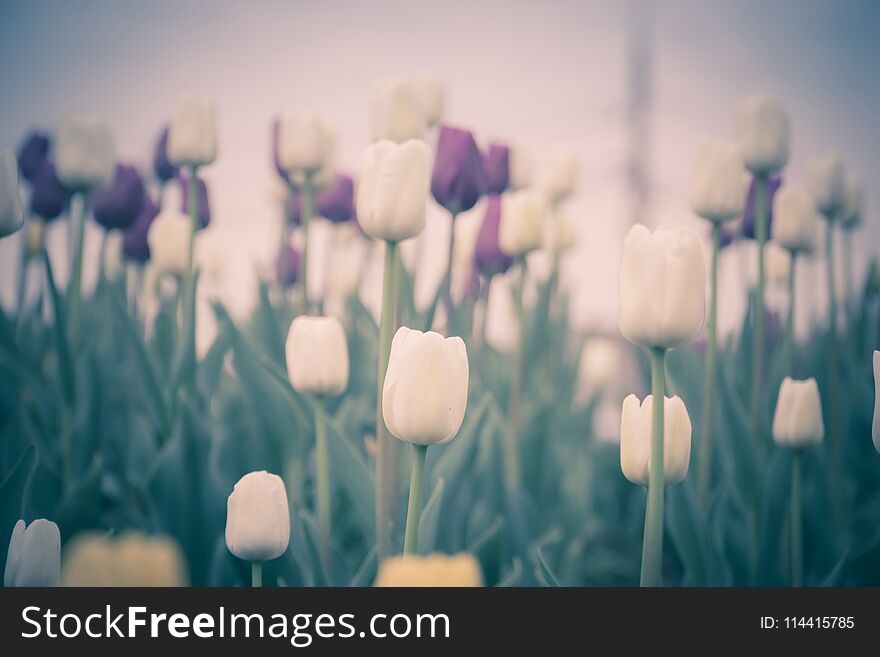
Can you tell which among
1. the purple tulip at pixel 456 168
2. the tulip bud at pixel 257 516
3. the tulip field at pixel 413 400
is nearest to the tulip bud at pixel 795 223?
the tulip field at pixel 413 400

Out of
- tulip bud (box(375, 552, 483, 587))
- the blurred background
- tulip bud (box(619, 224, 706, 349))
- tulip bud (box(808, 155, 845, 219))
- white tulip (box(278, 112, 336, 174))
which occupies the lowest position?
tulip bud (box(375, 552, 483, 587))

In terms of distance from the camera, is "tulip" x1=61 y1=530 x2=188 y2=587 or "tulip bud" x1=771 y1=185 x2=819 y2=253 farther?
"tulip bud" x1=771 y1=185 x2=819 y2=253

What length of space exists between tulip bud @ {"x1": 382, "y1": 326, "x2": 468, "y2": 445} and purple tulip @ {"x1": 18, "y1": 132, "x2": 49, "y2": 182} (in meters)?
0.83

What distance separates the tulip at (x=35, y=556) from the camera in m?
0.45

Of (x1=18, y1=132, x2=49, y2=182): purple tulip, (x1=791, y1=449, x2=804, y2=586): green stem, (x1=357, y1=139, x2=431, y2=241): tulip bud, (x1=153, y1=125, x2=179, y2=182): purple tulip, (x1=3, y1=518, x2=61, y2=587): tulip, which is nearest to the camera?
(x1=3, y1=518, x2=61, y2=587): tulip

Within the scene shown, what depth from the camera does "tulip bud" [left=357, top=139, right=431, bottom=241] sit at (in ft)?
1.93

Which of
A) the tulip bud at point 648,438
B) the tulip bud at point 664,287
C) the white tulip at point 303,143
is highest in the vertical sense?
the white tulip at point 303,143

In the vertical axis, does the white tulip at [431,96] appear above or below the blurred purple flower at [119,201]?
above

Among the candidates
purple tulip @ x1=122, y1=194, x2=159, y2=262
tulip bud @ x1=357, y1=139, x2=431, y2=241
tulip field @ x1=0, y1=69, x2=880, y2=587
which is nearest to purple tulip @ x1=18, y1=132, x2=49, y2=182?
tulip field @ x1=0, y1=69, x2=880, y2=587

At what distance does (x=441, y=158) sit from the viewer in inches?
31.1

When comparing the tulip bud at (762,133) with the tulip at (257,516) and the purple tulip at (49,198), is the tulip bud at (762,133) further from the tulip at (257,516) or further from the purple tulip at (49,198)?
the purple tulip at (49,198)

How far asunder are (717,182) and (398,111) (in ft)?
1.18

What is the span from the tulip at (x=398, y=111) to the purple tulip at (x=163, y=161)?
1.75 feet

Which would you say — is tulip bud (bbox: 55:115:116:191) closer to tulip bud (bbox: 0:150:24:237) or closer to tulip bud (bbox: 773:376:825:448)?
tulip bud (bbox: 0:150:24:237)
